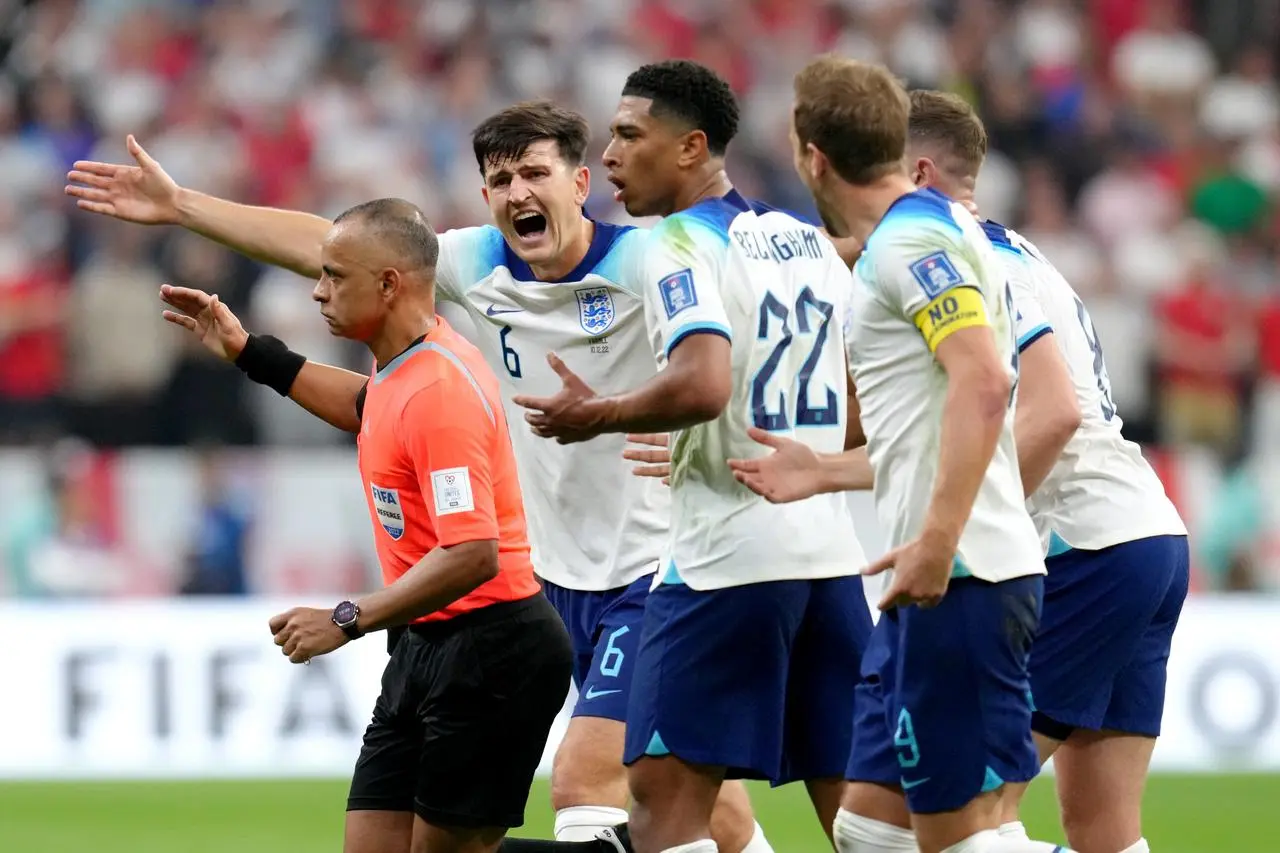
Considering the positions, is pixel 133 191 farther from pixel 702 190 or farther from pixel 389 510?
pixel 702 190

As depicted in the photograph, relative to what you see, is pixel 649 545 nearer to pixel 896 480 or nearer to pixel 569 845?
pixel 569 845

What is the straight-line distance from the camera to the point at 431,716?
5.36m

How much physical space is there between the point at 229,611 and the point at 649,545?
5803 millimetres

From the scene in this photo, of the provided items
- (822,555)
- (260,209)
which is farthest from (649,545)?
(260,209)

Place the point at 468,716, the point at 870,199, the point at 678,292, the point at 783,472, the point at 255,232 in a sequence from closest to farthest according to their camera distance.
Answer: the point at 870,199 → the point at 783,472 → the point at 678,292 → the point at 468,716 → the point at 255,232

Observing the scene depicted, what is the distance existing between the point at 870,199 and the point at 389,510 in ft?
5.06

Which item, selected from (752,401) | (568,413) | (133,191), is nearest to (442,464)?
(568,413)

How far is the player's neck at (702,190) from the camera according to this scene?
5.54m

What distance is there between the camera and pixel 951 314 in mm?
4582

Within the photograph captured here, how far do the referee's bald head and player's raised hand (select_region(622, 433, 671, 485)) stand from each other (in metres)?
0.77

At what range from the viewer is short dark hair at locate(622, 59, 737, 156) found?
5531 millimetres

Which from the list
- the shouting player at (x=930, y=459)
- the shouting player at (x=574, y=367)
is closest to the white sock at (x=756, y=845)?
the shouting player at (x=574, y=367)

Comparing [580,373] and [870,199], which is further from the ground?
[870,199]

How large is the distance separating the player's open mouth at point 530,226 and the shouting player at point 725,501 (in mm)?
575
